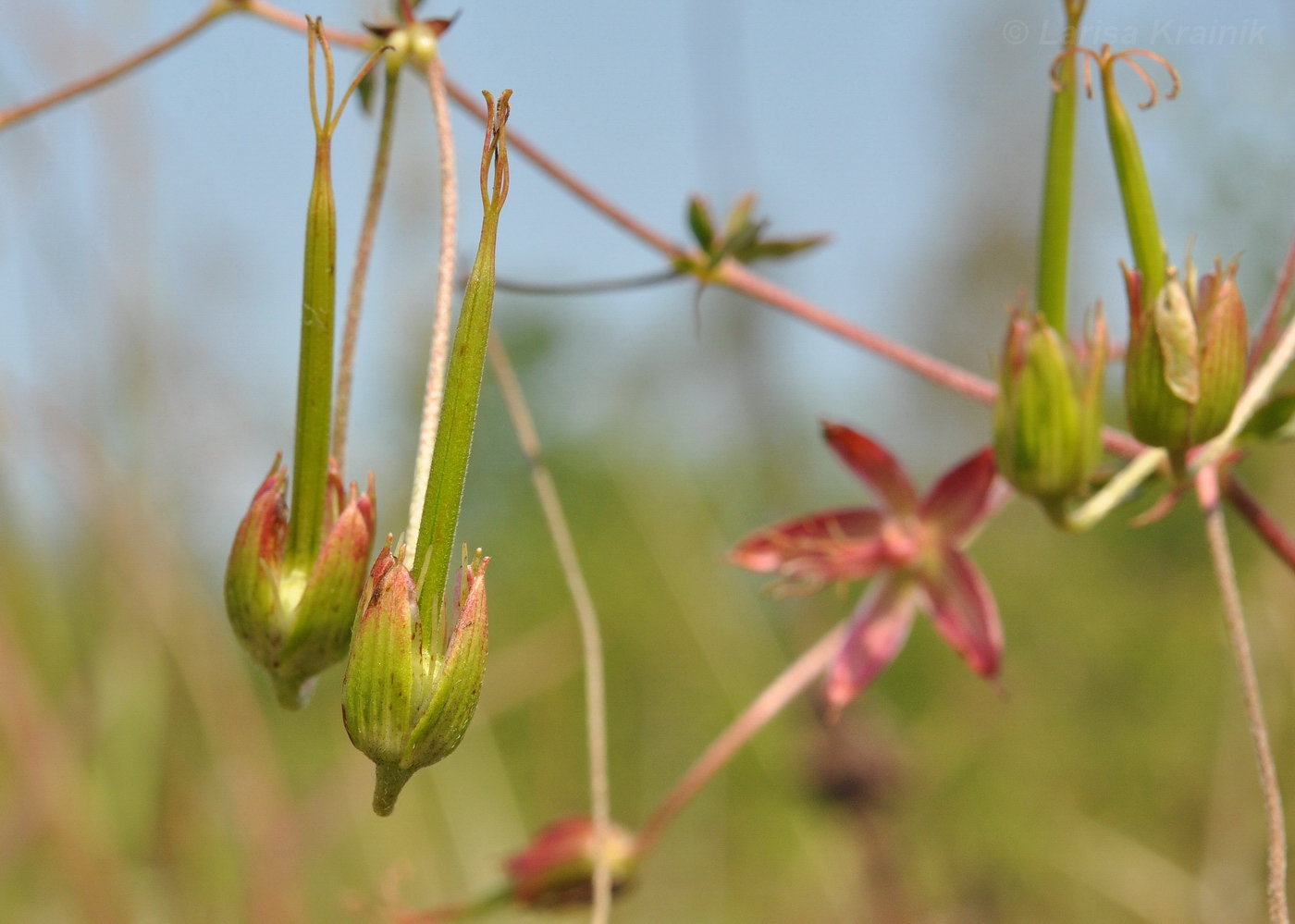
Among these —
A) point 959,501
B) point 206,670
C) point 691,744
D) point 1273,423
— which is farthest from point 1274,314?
point 691,744

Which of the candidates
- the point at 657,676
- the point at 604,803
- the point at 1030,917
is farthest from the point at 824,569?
the point at 657,676

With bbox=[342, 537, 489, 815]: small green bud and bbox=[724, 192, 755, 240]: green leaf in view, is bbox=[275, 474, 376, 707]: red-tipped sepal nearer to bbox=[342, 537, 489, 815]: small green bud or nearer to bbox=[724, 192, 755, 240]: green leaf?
bbox=[342, 537, 489, 815]: small green bud

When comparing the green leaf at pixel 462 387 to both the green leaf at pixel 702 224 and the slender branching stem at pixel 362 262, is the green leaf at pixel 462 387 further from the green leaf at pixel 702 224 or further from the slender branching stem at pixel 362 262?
the green leaf at pixel 702 224

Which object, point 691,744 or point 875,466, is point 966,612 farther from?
point 691,744

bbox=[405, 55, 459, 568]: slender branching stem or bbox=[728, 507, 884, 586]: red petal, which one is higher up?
bbox=[405, 55, 459, 568]: slender branching stem

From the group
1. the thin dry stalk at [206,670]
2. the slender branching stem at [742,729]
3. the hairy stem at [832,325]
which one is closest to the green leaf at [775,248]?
the hairy stem at [832,325]

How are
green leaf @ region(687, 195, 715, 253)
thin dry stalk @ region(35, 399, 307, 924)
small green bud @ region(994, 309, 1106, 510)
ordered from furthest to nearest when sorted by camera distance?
thin dry stalk @ region(35, 399, 307, 924), green leaf @ region(687, 195, 715, 253), small green bud @ region(994, 309, 1106, 510)

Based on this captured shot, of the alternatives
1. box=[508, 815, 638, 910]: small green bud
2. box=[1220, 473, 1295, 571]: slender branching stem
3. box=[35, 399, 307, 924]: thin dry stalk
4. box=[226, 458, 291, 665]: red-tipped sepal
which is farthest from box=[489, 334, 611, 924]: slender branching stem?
box=[35, 399, 307, 924]: thin dry stalk

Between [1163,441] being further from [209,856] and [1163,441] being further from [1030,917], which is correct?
[1030,917]
